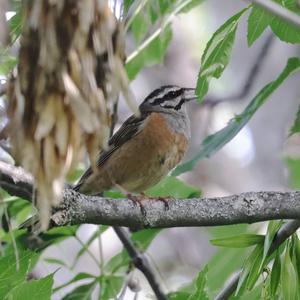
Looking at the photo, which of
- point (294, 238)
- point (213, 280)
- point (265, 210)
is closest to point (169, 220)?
point (265, 210)

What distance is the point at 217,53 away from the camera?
314 centimetres

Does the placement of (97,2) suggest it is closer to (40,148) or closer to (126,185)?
(40,148)

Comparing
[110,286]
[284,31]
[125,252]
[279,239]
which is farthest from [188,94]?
[279,239]

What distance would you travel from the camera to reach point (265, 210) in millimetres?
3182

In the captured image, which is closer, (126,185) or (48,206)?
(48,206)

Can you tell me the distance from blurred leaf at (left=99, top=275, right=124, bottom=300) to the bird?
52.6 inches

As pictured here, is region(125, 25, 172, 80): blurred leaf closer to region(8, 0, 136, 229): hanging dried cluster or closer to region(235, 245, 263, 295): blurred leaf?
region(235, 245, 263, 295): blurred leaf

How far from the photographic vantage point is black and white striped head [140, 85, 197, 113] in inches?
256

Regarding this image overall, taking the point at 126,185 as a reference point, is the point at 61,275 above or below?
below

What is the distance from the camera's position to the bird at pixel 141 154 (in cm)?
582

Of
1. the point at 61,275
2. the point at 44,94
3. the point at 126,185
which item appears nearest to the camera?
the point at 44,94

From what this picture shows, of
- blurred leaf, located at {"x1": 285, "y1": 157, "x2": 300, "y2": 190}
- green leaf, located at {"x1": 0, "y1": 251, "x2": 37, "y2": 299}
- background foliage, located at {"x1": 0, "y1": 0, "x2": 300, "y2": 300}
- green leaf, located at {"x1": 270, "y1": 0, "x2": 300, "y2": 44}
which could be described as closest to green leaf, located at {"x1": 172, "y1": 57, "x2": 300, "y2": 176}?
background foliage, located at {"x1": 0, "y1": 0, "x2": 300, "y2": 300}

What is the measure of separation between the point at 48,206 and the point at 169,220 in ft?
5.13

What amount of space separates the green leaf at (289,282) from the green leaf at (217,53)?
0.85 meters
